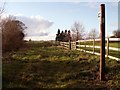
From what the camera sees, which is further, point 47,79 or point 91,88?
point 47,79

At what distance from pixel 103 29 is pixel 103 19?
1.17 feet

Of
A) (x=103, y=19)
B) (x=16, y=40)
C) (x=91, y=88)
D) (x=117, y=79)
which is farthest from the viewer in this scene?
(x=16, y=40)

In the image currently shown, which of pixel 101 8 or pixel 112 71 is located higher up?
pixel 101 8

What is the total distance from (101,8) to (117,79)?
2.59m

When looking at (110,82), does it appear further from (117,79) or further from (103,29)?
(103,29)

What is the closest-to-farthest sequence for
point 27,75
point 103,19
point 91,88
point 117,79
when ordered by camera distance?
point 91,88
point 117,79
point 103,19
point 27,75

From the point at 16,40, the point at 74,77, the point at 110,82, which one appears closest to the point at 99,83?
the point at 110,82

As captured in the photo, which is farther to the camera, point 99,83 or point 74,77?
point 74,77

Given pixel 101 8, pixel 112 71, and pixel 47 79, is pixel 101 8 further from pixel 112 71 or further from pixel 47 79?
pixel 47 79

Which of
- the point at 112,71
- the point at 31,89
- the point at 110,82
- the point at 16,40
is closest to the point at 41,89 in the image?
the point at 31,89

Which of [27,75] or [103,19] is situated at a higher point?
[103,19]

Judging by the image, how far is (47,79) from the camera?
957cm

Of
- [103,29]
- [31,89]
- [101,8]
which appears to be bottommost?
[31,89]

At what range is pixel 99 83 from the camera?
8516 millimetres
